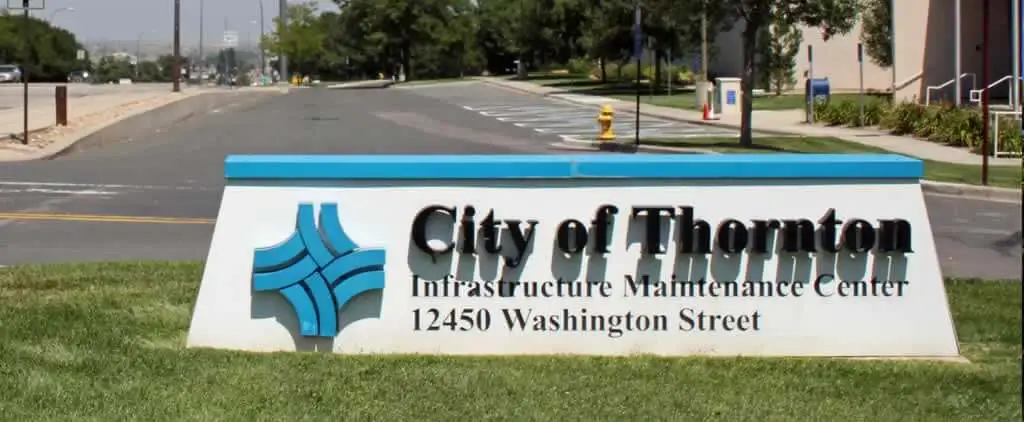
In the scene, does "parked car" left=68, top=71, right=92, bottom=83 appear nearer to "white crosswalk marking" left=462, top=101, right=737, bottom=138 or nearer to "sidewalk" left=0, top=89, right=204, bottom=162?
"sidewalk" left=0, top=89, right=204, bottom=162

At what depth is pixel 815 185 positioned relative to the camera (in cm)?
684

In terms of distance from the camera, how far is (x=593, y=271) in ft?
22.4

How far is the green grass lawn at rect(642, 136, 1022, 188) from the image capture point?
19281 mm

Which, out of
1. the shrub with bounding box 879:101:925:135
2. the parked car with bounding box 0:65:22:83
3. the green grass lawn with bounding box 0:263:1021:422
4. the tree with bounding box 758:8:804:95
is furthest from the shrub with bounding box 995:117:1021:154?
the parked car with bounding box 0:65:22:83

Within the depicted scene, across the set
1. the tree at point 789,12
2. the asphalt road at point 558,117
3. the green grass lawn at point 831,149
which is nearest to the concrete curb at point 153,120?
the asphalt road at point 558,117

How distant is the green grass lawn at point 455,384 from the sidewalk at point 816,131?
16687 mm

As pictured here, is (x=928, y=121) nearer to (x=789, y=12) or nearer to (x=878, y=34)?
(x=789, y=12)

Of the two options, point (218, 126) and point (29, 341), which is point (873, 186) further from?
point (218, 126)

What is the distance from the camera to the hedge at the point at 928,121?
2420cm

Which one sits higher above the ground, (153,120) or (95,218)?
(153,120)

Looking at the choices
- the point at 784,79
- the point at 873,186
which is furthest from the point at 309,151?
the point at 784,79

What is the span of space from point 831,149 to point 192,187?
40.4 feet

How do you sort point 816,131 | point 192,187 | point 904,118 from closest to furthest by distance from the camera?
1. point 192,187
2. point 904,118
3. point 816,131

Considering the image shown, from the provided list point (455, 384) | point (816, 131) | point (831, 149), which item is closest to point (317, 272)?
point (455, 384)
